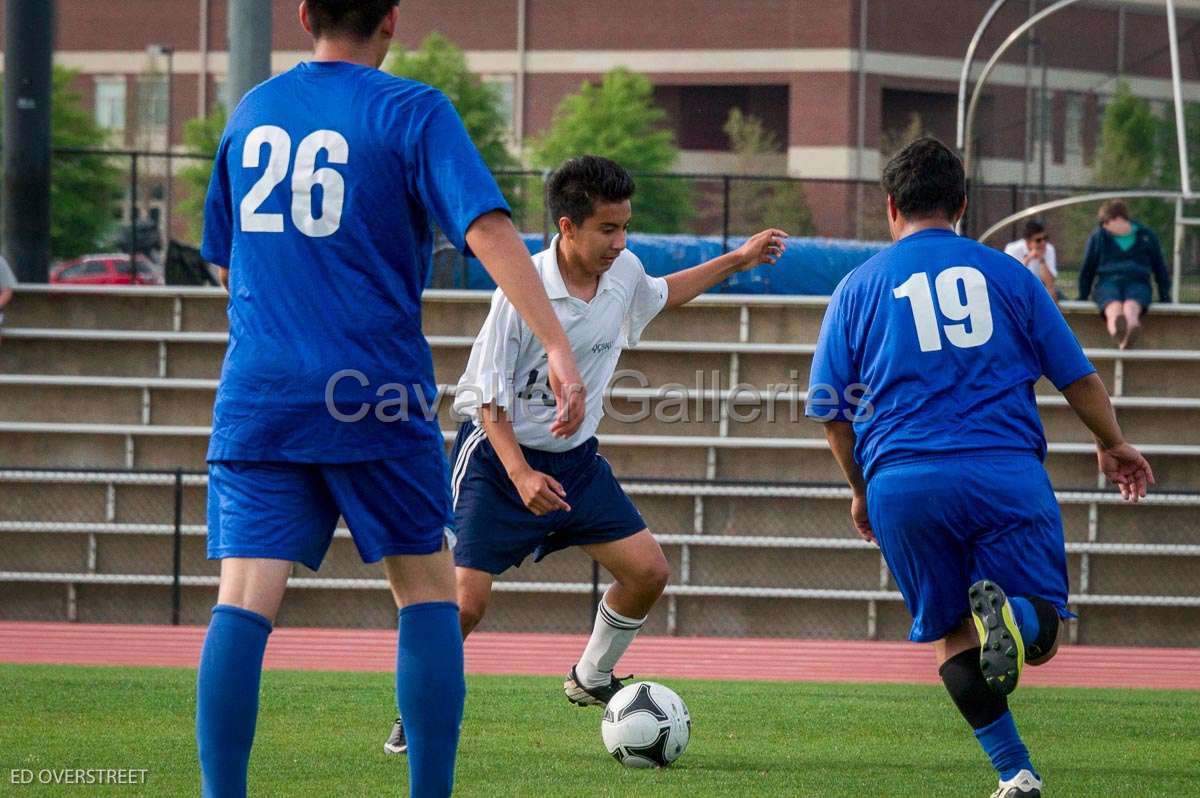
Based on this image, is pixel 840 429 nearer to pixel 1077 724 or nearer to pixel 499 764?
pixel 499 764

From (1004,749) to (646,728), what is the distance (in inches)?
49.8

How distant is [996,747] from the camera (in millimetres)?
4617

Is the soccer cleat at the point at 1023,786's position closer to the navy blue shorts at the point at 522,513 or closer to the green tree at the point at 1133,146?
the navy blue shorts at the point at 522,513

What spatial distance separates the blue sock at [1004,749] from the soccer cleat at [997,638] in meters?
0.38

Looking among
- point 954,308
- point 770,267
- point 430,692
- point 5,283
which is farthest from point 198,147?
point 430,692

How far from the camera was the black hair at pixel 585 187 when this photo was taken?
210 inches

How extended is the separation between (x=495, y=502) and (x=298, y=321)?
212 cm

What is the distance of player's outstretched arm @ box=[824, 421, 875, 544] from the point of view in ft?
15.8

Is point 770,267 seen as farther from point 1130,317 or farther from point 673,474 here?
point 1130,317

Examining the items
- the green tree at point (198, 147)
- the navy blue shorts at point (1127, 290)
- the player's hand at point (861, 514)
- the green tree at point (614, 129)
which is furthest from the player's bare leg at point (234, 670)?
the green tree at point (614, 129)

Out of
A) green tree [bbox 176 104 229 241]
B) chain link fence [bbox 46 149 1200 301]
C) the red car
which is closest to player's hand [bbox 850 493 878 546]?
chain link fence [bbox 46 149 1200 301]

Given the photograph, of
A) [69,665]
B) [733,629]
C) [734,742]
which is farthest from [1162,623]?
[69,665]

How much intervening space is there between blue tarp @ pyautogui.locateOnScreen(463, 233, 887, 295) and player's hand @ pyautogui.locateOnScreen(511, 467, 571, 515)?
34.8 feet

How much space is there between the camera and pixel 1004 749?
15.1 ft
